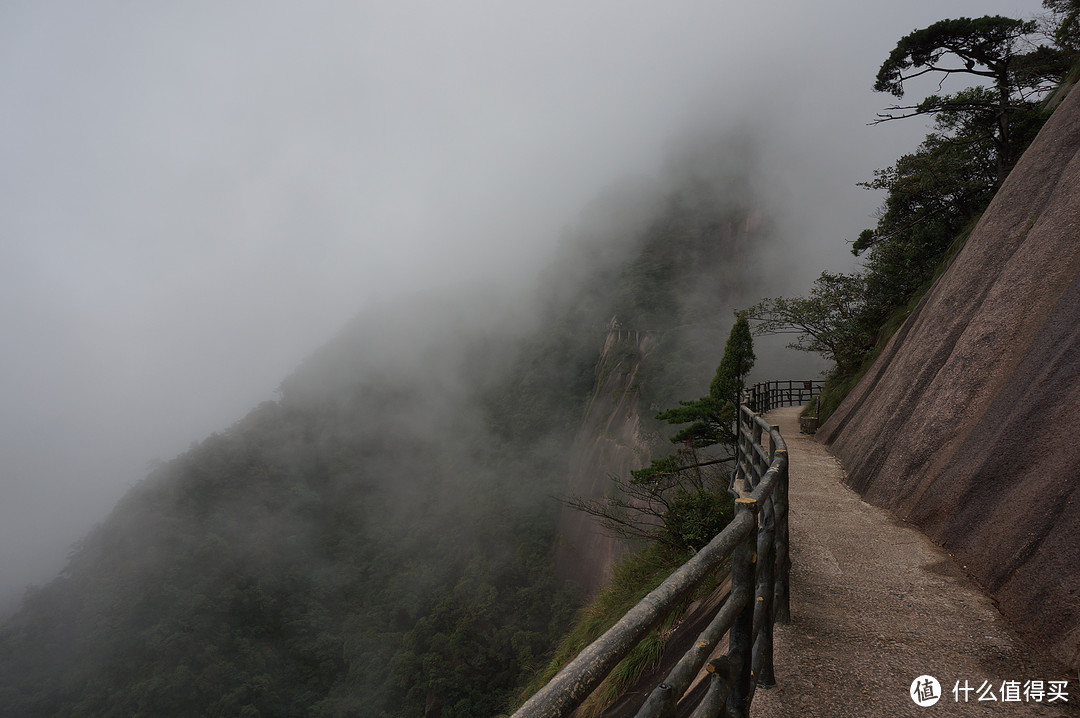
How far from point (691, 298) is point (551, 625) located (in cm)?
3611

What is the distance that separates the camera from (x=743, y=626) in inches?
83.8

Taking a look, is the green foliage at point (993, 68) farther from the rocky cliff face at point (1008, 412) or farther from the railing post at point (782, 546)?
the railing post at point (782, 546)

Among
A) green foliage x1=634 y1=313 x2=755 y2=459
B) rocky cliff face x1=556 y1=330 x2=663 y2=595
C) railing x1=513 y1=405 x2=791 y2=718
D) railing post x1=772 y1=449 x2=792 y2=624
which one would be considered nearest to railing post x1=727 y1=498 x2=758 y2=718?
railing x1=513 y1=405 x2=791 y2=718

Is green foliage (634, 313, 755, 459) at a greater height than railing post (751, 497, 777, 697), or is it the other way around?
railing post (751, 497, 777, 697)

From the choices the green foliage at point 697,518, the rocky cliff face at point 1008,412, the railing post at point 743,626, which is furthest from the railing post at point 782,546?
the green foliage at point 697,518

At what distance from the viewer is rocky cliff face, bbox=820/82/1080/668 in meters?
3.34

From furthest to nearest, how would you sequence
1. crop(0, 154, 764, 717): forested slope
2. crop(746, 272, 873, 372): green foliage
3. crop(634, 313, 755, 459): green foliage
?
crop(0, 154, 764, 717): forested slope → crop(746, 272, 873, 372): green foliage → crop(634, 313, 755, 459): green foliage

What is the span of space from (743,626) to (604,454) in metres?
38.3

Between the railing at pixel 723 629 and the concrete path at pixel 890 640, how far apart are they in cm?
31

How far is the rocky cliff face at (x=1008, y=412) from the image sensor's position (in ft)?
11.0

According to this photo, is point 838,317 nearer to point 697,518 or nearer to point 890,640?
point 697,518

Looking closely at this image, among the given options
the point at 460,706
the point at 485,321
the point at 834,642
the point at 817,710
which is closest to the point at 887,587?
the point at 834,642

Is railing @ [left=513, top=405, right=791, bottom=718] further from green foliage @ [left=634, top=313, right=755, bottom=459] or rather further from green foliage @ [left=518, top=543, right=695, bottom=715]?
green foliage @ [left=634, top=313, right=755, bottom=459]

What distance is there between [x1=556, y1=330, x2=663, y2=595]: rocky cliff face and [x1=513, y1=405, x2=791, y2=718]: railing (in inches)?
1063
